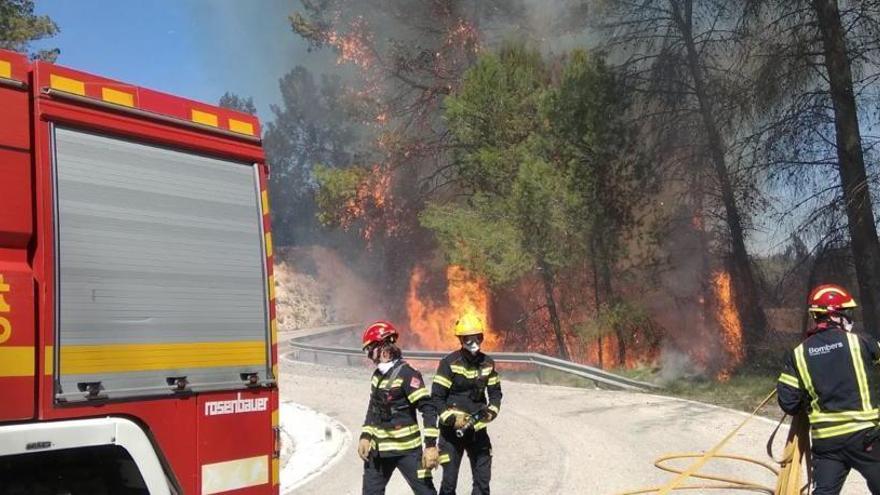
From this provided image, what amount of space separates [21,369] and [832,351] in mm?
4003

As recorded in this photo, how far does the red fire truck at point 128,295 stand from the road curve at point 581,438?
130 inches

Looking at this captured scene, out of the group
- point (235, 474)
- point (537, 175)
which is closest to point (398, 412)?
point (235, 474)

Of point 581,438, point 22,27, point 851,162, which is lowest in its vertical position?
point 581,438

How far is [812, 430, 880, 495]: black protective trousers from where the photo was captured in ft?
13.4

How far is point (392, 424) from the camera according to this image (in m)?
4.86

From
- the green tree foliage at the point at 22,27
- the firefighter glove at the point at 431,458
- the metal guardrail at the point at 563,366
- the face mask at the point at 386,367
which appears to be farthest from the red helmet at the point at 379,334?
the green tree foliage at the point at 22,27

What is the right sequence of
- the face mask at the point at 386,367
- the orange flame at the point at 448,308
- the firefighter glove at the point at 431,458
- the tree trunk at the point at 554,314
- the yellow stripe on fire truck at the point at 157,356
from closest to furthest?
the yellow stripe on fire truck at the point at 157,356, the firefighter glove at the point at 431,458, the face mask at the point at 386,367, the tree trunk at the point at 554,314, the orange flame at the point at 448,308

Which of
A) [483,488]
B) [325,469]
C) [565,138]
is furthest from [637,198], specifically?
[483,488]

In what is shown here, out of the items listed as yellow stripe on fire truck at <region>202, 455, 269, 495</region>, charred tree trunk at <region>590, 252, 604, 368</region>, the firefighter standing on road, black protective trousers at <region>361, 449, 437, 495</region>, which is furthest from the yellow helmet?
charred tree trunk at <region>590, 252, 604, 368</region>

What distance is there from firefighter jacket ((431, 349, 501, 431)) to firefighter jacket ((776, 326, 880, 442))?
2072mm

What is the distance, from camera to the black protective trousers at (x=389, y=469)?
482 centimetres

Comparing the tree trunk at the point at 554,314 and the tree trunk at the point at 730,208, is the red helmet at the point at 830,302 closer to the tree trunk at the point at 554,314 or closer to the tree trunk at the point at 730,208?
the tree trunk at the point at 730,208

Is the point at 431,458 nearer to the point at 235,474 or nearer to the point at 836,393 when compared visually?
the point at 235,474

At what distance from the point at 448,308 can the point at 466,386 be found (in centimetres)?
2141
